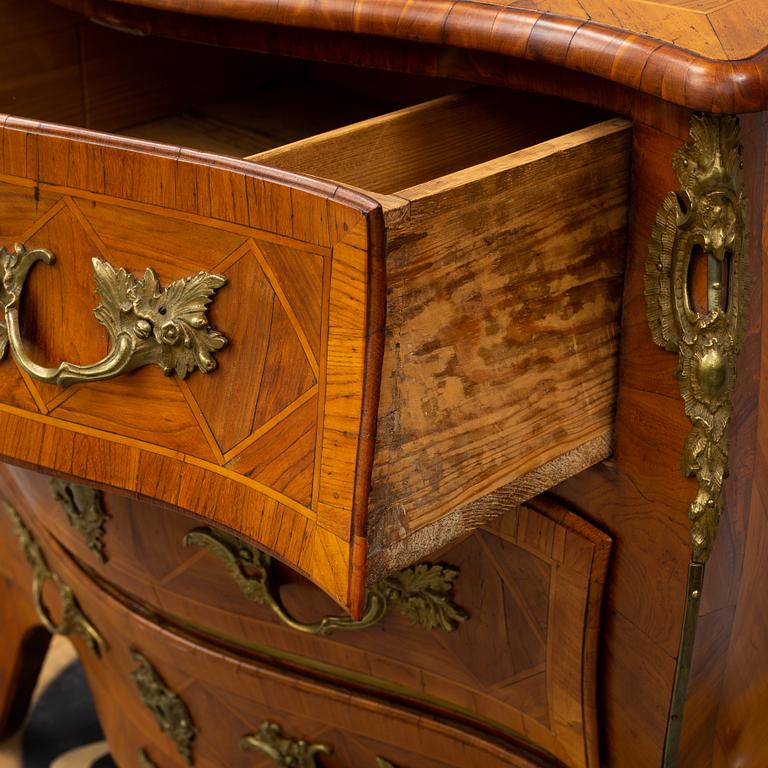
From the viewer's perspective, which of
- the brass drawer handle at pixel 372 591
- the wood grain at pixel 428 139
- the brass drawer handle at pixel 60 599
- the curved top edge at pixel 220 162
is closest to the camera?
the curved top edge at pixel 220 162

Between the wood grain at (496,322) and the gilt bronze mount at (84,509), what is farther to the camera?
the gilt bronze mount at (84,509)

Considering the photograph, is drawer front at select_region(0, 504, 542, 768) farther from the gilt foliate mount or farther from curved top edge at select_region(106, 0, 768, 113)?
curved top edge at select_region(106, 0, 768, 113)

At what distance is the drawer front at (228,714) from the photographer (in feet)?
2.83

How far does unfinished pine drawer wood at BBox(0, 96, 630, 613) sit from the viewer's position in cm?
53

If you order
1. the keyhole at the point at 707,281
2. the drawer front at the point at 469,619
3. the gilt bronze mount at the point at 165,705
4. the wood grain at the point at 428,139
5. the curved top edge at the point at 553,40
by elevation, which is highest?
the curved top edge at the point at 553,40

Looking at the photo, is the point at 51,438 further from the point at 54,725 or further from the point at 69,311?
the point at 54,725

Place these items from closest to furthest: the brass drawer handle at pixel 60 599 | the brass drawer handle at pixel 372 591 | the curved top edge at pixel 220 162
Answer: the curved top edge at pixel 220 162
the brass drawer handle at pixel 372 591
the brass drawer handle at pixel 60 599

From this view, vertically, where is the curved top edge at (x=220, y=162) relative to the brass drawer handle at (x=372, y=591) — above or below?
above

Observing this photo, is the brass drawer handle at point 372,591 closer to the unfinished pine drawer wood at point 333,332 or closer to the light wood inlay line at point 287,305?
the unfinished pine drawer wood at point 333,332

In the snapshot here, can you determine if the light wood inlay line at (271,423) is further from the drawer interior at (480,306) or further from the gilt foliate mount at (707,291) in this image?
the gilt foliate mount at (707,291)

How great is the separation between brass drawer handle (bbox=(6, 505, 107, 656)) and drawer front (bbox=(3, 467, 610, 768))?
0.30 ft

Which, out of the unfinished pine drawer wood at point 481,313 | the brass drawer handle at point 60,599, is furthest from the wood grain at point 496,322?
the brass drawer handle at point 60,599

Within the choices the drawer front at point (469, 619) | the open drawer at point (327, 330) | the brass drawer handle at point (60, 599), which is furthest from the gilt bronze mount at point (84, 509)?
the open drawer at point (327, 330)

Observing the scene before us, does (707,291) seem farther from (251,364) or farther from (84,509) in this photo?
(84,509)
